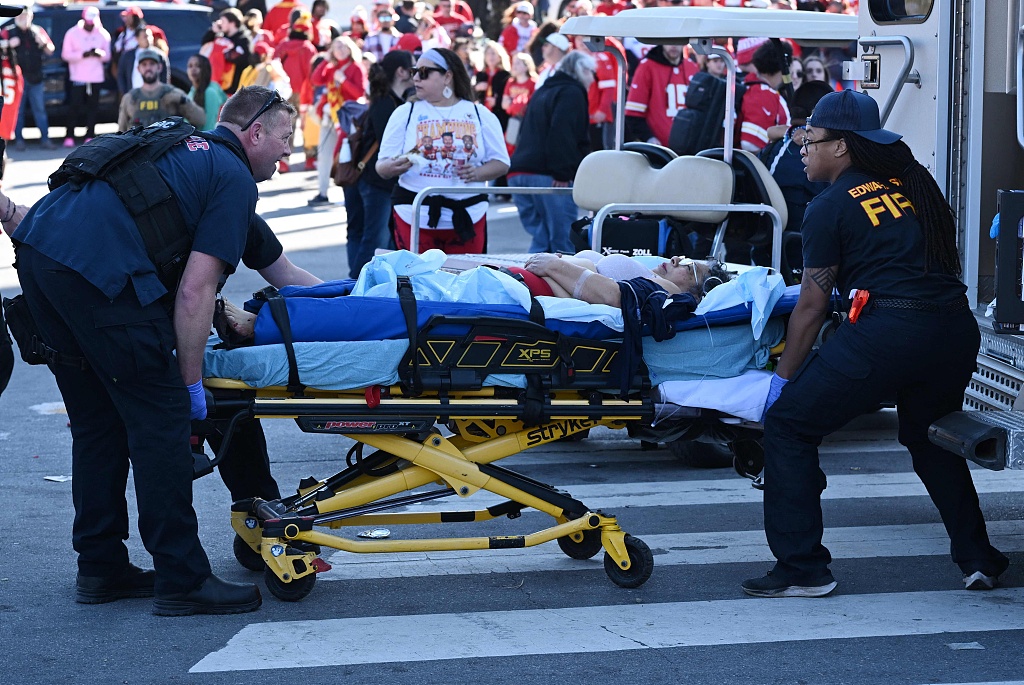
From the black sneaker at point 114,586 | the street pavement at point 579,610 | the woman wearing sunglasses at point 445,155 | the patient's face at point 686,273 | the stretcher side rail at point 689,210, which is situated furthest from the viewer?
the woman wearing sunglasses at point 445,155

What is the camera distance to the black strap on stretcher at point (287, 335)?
5012mm

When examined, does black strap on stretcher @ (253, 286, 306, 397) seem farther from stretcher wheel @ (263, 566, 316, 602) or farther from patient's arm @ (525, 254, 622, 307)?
patient's arm @ (525, 254, 622, 307)

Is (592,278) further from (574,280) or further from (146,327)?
(146,327)

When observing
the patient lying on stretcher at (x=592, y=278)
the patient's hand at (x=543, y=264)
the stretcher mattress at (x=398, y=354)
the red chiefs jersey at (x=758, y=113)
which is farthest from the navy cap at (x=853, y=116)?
the red chiefs jersey at (x=758, y=113)

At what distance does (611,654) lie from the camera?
464 centimetres

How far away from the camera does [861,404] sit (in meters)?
5.05

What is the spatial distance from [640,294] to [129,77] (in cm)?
1751

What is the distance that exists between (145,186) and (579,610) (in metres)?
2.16

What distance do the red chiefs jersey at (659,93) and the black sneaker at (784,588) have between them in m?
7.78

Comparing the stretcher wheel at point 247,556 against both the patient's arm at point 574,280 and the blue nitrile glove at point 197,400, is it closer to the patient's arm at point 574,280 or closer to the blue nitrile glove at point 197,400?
the blue nitrile glove at point 197,400

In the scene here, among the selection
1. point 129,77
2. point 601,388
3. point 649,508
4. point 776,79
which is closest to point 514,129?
point 776,79

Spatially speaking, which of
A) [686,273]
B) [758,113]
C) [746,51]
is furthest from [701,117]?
[686,273]

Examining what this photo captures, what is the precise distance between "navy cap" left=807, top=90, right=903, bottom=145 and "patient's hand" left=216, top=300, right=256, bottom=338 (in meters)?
2.23

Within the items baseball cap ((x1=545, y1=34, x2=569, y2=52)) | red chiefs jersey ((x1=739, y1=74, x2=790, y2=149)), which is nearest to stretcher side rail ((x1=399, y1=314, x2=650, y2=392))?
red chiefs jersey ((x1=739, y1=74, x2=790, y2=149))
